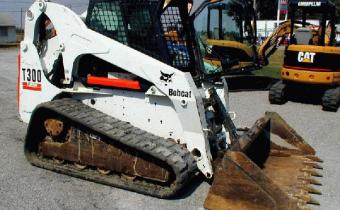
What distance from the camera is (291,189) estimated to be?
4.66 meters

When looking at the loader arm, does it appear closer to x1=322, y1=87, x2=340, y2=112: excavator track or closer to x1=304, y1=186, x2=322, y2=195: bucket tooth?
x1=322, y1=87, x2=340, y2=112: excavator track

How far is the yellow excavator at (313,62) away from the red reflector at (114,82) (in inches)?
237

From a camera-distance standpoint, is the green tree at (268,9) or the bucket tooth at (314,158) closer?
the bucket tooth at (314,158)

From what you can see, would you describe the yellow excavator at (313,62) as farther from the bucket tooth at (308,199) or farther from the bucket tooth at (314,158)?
the bucket tooth at (308,199)

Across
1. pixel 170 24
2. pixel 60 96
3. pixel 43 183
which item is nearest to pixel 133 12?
pixel 170 24

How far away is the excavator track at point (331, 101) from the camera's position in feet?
31.5

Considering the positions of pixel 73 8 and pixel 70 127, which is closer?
pixel 70 127

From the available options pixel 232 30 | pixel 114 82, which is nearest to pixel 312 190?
pixel 114 82

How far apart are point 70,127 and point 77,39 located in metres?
1.02

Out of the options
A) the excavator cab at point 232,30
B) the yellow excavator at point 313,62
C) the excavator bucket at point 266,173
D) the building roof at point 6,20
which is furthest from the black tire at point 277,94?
the building roof at point 6,20

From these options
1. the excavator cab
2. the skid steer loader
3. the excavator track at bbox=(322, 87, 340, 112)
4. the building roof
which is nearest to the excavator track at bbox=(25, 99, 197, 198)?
the skid steer loader

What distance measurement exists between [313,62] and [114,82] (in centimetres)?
629

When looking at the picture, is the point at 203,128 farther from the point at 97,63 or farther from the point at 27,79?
the point at 27,79

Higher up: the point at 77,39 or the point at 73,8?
the point at 73,8
